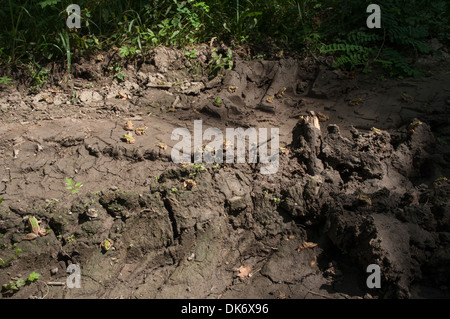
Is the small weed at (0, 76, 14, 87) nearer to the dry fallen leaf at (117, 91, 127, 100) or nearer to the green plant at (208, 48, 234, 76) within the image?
the dry fallen leaf at (117, 91, 127, 100)

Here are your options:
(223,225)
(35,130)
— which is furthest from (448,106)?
(35,130)

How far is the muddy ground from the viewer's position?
99.0 inches

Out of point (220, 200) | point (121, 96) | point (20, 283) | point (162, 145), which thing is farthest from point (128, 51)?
point (20, 283)

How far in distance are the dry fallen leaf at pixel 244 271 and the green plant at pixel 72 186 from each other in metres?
1.24

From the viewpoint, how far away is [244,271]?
269 cm

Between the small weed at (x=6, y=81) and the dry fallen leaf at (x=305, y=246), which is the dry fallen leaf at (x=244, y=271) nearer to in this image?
the dry fallen leaf at (x=305, y=246)

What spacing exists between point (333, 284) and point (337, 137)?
1167 mm

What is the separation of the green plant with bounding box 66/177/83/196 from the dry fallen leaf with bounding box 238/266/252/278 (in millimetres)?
1240

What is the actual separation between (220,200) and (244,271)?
0.50 m

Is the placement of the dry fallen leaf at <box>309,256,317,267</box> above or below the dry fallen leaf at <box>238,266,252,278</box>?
above

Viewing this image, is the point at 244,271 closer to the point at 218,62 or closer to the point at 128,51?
the point at 218,62

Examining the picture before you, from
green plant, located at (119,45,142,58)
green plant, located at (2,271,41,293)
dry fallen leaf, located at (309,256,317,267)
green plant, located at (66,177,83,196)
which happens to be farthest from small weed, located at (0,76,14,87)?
dry fallen leaf, located at (309,256,317,267)

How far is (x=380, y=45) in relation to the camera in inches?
176

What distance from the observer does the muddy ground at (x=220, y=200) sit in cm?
251
